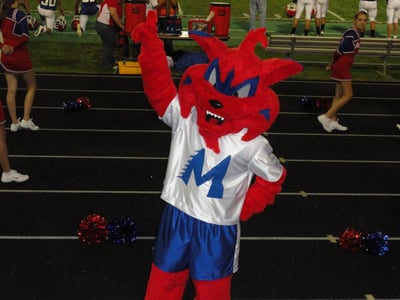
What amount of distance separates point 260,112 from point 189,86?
0.45 m

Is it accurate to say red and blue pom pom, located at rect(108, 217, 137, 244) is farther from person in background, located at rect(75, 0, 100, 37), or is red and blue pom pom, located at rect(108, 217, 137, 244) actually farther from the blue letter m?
person in background, located at rect(75, 0, 100, 37)

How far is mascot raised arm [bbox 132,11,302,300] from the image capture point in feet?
10.6

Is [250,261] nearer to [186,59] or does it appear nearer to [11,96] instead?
[186,59]

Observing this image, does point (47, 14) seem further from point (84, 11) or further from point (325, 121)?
point (325, 121)

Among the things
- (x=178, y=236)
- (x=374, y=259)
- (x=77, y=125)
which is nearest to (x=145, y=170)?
(x=77, y=125)

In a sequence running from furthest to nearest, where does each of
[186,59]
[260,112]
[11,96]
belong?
[11,96] → [186,59] → [260,112]

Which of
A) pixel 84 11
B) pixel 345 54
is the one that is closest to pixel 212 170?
pixel 345 54

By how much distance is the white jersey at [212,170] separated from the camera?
3.34 meters

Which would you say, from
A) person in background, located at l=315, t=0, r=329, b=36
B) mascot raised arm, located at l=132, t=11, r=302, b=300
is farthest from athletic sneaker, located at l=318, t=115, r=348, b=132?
person in background, located at l=315, t=0, r=329, b=36

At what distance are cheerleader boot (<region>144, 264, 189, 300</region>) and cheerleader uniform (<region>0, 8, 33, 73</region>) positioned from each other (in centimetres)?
434

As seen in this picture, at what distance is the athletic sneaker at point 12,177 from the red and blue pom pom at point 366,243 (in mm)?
3436

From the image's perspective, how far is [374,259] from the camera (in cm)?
518

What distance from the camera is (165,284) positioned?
351cm

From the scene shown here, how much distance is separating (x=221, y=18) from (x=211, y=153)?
9284 millimetres
